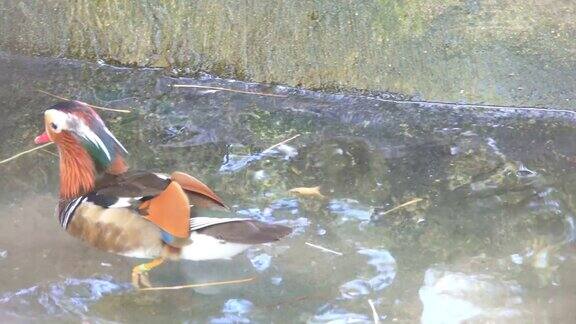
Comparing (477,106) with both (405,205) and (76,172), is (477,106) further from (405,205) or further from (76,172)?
(76,172)

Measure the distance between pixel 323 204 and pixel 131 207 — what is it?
0.80 m

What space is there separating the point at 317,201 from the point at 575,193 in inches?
42.4

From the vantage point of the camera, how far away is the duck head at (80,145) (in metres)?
3.04

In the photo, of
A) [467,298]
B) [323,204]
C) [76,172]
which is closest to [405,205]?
[323,204]

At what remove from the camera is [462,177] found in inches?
133

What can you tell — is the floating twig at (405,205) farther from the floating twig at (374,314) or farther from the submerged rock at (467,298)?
the floating twig at (374,314)

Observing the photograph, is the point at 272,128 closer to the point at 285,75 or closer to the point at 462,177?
the point at 285,75

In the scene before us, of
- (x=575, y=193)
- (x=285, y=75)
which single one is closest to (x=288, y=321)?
(x=575, y=193)

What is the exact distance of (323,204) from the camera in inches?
127

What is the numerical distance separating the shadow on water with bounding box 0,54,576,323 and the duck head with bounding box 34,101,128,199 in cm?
21

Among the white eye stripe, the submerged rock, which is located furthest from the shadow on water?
the white eye stripe

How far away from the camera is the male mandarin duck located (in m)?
2.76

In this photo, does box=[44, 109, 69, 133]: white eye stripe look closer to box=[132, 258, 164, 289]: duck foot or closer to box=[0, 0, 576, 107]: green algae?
box=[132, 258, 164, 289]: duck foot

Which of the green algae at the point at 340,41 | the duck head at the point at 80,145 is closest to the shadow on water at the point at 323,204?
the green algae at the point at 340,41
